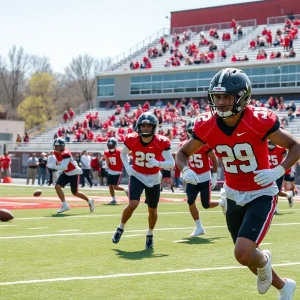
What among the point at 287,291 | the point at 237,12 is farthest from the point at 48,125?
the point at 287,291

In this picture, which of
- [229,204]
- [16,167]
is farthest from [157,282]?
[16,167]

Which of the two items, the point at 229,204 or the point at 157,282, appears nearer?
the point at 229,204

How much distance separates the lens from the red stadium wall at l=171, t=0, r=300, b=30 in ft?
173

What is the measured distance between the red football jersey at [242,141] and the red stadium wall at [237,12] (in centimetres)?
4794

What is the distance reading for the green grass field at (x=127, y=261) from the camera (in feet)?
21.2

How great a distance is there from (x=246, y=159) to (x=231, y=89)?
63 cm

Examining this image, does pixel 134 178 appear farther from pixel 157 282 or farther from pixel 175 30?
pixel 175 30

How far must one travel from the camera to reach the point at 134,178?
9969 millimetres

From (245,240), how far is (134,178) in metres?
4.51

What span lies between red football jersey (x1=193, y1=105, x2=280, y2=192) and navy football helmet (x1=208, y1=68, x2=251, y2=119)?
144 mm

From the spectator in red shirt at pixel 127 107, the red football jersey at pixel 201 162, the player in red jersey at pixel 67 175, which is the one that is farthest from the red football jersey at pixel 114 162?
the spectator in red shirt at pixel 127 107

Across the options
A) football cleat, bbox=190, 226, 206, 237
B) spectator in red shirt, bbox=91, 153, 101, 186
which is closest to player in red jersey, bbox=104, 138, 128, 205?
football cleat, bbox=190, 226, 206, 237

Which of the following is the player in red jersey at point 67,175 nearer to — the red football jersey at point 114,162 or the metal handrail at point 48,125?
the red football jersey at point 114,162

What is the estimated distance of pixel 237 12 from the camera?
55.0m
